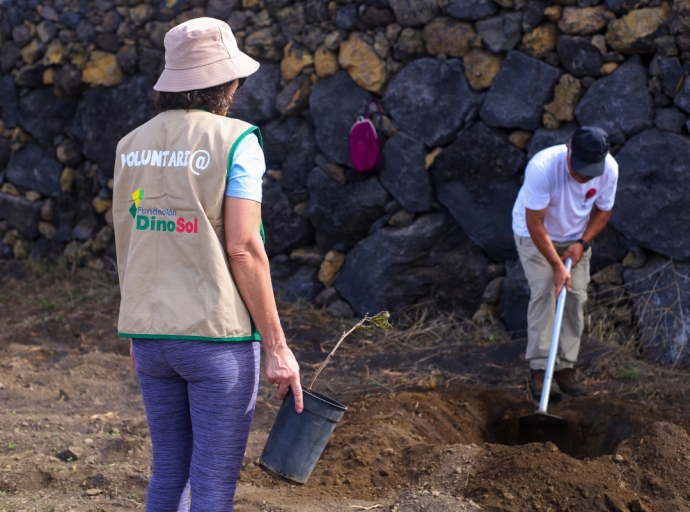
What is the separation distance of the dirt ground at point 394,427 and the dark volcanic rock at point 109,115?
5.57ft

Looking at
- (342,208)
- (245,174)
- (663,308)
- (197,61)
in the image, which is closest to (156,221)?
(245,174)

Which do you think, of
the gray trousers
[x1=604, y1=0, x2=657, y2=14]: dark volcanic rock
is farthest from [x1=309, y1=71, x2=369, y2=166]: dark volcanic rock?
the gray trousers

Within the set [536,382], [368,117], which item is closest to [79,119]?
[368,117]

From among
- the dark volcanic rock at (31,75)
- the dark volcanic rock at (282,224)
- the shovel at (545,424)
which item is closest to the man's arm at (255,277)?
the shovel at (545,424)

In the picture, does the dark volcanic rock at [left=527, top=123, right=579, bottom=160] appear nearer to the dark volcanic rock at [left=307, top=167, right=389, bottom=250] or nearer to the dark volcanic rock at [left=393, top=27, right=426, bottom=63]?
the dark volcanic rock at [left=393, top=27, right=426, bottom=63]

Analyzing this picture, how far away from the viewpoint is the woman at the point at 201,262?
204 centimetres

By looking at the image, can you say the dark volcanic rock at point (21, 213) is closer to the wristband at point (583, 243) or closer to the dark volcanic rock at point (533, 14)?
the dark volcanic rock at point (533, 14)

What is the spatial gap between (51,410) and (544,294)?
290 centimetres

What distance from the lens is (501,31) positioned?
549 centimetres

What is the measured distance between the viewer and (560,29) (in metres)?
5.26

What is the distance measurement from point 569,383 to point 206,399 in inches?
121

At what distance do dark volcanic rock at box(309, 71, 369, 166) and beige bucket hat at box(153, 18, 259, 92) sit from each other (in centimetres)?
397

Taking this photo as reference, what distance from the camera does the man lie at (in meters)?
4.28

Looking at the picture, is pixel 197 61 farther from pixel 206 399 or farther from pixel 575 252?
pixel 575 252
